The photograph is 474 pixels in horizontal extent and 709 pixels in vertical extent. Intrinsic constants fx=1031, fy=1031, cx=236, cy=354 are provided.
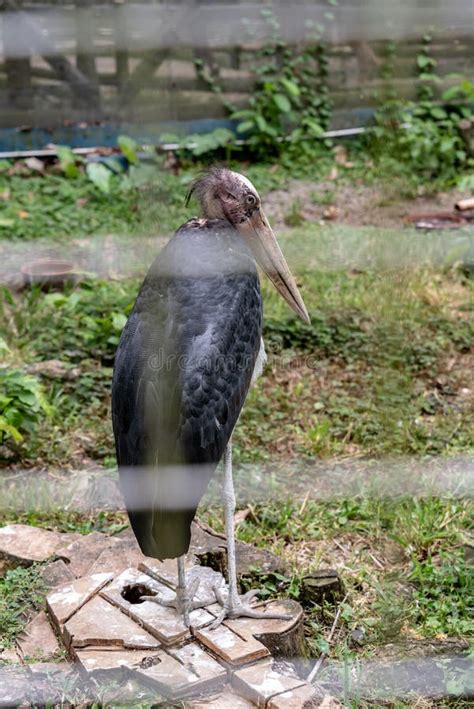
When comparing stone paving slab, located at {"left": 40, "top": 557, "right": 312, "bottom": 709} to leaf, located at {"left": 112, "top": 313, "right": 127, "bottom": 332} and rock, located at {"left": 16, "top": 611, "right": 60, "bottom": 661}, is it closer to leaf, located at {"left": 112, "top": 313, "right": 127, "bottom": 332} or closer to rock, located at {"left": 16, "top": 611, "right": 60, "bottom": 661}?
rock, located at {"left": 16, "top": 611, "right": 60, "bottom": 661}

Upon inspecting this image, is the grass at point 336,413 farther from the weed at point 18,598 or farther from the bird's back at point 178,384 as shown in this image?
the bird's back at point 178,384

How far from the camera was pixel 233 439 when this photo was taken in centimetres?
368

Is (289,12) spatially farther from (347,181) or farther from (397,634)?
(397,634)

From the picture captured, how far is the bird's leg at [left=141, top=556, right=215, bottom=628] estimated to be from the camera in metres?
2.60

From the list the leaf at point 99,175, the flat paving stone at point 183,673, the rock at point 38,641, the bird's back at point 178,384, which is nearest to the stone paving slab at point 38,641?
the rock at point 38,641

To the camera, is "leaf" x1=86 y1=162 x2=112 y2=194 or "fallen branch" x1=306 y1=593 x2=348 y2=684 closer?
"fallen branch" x1=306 y1=593 x2=348 y2=684

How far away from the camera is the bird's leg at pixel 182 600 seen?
103 inches

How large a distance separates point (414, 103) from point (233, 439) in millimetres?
3442

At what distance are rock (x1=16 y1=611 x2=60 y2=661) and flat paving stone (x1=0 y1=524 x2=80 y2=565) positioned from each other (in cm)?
29

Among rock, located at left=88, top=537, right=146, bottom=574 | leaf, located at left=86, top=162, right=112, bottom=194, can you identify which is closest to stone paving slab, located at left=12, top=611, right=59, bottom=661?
rock, located at left=88, top=537, right=146, bottom=574

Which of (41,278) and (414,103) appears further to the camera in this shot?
(414,103)

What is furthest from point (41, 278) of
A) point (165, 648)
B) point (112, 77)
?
point (165, 648)

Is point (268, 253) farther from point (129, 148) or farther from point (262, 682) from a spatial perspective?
point (129, 148)

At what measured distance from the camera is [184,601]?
2.62 metres
